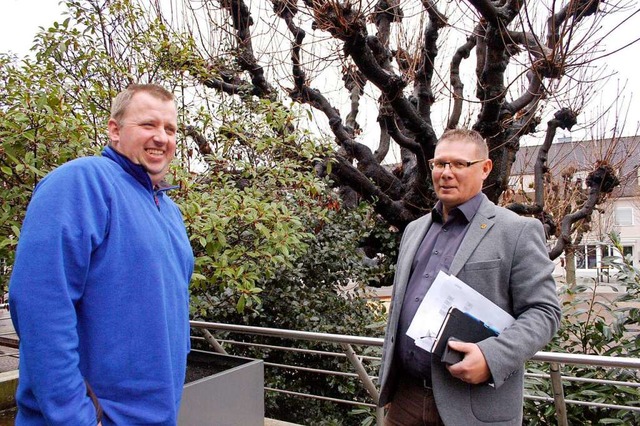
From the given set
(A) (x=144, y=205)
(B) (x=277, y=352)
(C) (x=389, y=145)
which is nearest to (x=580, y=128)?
(C) (x=389, y=145)

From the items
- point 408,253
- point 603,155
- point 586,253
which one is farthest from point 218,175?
point 586,253

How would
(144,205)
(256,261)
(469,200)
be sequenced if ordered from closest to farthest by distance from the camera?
(144,205) → (469,200) → (256,261)

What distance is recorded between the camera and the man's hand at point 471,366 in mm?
1669

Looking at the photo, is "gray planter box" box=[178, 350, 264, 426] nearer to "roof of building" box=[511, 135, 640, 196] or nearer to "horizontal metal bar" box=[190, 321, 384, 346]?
"horizontal metal bar" box=[190, 321, 384, 346]

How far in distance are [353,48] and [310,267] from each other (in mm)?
2464

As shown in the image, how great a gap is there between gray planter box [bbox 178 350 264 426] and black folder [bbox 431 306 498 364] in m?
1.50

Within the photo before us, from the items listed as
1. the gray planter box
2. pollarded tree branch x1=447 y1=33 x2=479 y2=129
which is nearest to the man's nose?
the gray planter box

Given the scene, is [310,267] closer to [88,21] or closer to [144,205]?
[88,21]

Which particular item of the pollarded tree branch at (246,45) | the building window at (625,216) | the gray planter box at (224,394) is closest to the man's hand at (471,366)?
the gray planter box at (224,394)

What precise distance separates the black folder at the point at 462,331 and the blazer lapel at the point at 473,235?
0.60ft

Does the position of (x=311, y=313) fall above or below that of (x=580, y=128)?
below

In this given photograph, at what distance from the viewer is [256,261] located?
3.80m

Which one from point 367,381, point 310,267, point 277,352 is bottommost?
point 277,352

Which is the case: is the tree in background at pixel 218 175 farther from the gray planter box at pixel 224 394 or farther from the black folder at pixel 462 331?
the black folder at pixel 462 331
